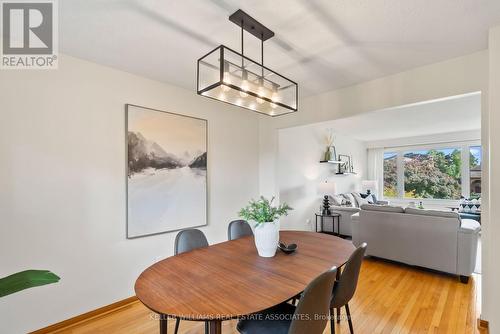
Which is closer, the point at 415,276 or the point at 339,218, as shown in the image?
the point at 415,276

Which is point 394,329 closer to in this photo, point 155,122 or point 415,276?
point 415,276

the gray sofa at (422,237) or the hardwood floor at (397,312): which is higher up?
the gray sofa at (422,237)

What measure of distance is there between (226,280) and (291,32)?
1.80 m

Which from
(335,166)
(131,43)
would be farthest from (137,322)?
(335,166)

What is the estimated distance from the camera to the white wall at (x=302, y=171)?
4493 mm

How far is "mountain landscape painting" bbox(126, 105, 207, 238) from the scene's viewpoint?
2.56m

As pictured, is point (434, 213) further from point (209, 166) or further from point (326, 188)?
point (209, 166)

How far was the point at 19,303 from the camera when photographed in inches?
76.7

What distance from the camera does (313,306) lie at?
3.83 ft

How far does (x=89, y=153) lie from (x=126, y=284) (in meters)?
1.39

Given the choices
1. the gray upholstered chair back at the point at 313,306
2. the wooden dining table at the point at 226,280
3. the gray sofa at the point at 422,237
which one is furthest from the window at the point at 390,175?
the gray upholstered chair back at the point at 313,306

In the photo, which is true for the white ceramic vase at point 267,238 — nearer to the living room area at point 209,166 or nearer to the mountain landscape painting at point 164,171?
the living room area at point 209,166

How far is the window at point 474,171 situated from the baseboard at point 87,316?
7.79m

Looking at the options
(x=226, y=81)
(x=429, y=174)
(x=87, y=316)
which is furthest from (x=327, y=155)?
(x=87, y=316)
